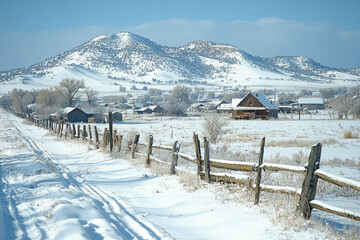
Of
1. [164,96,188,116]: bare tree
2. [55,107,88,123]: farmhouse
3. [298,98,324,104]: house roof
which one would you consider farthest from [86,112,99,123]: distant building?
[298,98,324,104]: house roof

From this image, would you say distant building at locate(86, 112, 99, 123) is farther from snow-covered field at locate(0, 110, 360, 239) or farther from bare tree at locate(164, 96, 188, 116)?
snow-covered field at locate(0, 110, 360, 239)

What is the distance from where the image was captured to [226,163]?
717 cm

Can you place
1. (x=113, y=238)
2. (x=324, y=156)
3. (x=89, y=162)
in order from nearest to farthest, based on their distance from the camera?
(x=113, y=238) → (x=89, y=162) → (x=324, y=156)

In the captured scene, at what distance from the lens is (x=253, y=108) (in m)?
61.3

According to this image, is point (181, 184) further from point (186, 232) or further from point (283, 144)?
point (283, 144)

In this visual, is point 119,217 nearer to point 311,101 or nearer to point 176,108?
point 176,108

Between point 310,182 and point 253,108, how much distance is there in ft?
191

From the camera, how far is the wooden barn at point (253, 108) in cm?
6108

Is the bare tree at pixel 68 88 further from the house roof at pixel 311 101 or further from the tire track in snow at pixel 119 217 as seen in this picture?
the tire track in snow at pixel 119 217

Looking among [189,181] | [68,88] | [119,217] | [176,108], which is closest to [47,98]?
[68,88]

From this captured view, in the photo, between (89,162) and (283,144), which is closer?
(89,162)

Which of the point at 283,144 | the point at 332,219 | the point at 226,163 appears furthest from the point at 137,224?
the point at 283,144

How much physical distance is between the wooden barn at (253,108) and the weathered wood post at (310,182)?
56643 millimetres

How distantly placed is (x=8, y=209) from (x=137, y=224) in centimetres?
299
